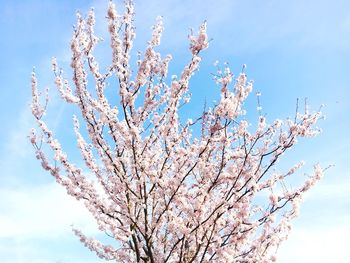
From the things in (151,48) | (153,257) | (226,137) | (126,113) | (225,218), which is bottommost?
(153,257)

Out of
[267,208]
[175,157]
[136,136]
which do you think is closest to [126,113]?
[136,136]

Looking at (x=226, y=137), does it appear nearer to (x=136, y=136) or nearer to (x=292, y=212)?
(x=136, y=136)

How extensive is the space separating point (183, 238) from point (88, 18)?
15.8ft

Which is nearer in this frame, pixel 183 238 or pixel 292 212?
pixel 183 238

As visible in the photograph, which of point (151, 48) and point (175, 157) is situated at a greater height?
point (151, 48)

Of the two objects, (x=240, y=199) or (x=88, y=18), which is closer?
(x=240, y=199)

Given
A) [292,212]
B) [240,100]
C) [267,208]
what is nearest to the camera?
[240,100]

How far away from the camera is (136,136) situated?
8695 mm

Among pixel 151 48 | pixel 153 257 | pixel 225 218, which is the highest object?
pixel 151 48

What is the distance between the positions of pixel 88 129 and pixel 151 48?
2.15 metres

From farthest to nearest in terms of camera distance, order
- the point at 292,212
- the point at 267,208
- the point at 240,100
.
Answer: the point at 292,212
the point at 267,208
the point at 240,100

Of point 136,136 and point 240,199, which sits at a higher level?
point 136,136

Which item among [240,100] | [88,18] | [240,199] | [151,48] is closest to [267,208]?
[240,199]

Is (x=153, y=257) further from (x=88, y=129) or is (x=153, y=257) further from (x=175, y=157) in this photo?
(x=88, y=129)
